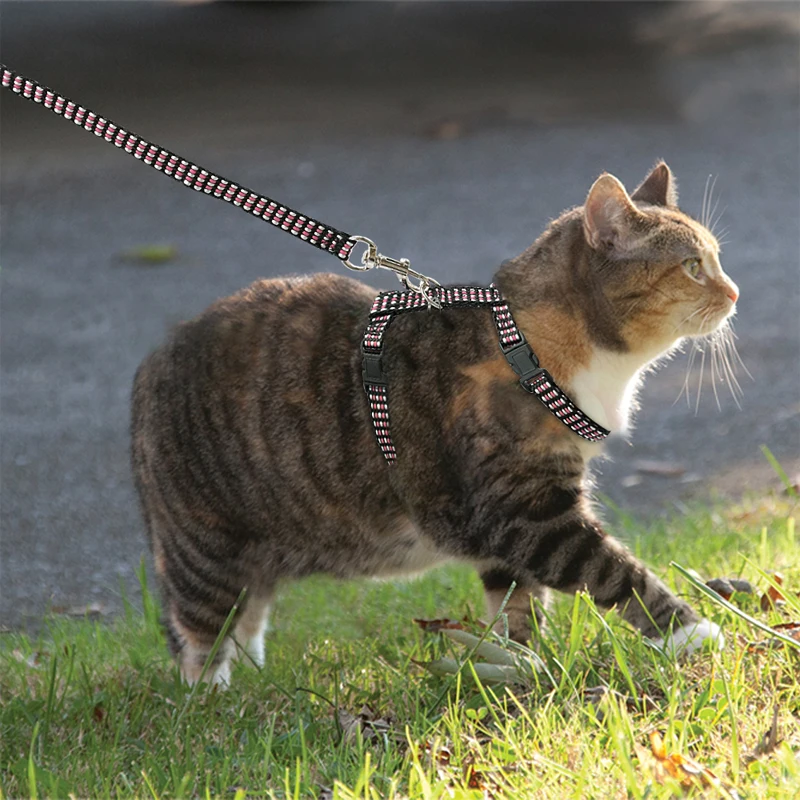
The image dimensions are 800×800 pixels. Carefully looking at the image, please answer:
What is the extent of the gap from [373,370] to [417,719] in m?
0.86

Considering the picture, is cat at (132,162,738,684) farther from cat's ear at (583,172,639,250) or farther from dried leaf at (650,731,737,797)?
dried leaf at (650,731,737,797)

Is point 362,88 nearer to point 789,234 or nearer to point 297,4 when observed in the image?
point 297,4

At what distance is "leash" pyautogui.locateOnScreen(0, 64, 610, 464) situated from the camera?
2.53m

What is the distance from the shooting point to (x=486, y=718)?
238cm

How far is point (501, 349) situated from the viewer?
2695 mm

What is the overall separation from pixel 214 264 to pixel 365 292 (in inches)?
165

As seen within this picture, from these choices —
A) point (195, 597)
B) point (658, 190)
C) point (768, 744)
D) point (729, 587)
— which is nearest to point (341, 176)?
point (658, 190)

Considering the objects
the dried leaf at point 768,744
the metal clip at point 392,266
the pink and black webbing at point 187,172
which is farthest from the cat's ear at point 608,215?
the dried leaf at point 768,744

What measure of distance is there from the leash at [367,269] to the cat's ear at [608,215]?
28cm

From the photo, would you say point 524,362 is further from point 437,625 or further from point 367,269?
point 437,625

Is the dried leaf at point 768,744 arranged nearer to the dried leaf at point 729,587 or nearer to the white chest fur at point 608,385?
the dried leaf at point 729,587

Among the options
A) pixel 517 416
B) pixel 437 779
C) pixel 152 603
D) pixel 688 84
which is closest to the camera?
pixel 437 779

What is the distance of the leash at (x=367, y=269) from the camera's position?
253cm

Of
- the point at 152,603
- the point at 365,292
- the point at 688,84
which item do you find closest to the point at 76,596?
the point at 152,603
